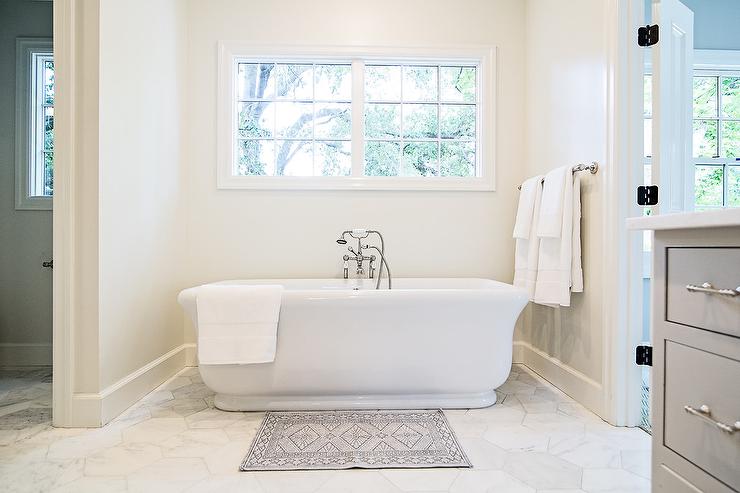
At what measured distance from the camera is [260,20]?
3.17 meters

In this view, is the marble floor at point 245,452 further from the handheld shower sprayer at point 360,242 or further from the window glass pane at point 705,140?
the window glass pane at point 705,140

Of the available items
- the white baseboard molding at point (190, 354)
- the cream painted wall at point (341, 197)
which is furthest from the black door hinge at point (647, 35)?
the white baseboard molding at point (190, 354)

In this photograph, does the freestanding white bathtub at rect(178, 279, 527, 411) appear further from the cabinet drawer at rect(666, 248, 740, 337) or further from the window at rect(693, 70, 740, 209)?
the window at rect(693, 70, 740, 209)

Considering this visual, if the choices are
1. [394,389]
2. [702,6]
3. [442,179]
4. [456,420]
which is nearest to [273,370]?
[394,389]

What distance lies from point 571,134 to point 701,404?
75.9 inches

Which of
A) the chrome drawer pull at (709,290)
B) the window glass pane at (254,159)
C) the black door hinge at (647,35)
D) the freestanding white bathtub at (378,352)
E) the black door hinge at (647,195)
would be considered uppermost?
the black door hinge at (647,35)

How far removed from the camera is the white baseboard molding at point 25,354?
123 inches

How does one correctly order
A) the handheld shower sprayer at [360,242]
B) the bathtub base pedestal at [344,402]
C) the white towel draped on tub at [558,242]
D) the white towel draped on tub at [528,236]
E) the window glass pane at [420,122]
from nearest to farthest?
the bathtub base pedestal at [344,402] < the white towel draped on tub at [558,242] < the white towel draped on tub at [528,236] < the handheld shower sprayer at [360,242] < the window glass pane at [420,122]

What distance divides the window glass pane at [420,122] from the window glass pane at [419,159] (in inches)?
2.6

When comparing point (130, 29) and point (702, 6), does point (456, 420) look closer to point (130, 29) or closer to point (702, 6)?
point (130, 29)

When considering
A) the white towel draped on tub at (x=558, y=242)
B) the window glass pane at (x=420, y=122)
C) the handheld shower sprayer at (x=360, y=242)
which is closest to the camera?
the white towel draped on tub at (x=558, y=242)

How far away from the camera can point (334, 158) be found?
3303mm

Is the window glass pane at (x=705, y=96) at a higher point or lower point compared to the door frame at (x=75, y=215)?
higher

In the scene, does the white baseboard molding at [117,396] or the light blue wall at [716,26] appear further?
the light blue wall at [716,26]
